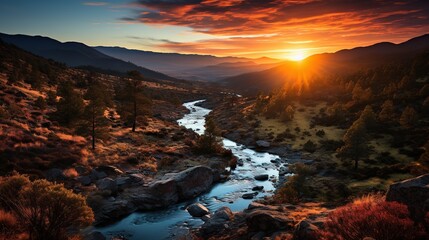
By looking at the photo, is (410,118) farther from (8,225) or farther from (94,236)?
(8,225)

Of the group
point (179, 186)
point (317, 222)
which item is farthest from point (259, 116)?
point (317, 222)

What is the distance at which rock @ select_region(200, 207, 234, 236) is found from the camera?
2407 centimetres

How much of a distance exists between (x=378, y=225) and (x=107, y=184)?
28.1 metres

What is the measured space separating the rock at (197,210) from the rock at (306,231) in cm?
1582

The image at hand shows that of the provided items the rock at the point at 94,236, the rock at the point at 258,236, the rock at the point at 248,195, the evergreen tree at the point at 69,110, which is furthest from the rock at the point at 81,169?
the rock at the point at 258,236

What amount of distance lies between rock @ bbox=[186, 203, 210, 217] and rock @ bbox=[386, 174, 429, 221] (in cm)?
1918

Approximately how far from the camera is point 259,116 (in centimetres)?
8856

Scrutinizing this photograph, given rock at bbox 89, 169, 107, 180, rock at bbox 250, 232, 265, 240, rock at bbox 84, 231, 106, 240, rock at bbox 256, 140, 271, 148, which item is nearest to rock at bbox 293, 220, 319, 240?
rock at bbox 250, 232, 265, 240

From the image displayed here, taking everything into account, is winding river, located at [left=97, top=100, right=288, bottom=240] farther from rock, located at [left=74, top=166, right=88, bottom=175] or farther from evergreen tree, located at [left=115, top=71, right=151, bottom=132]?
evergreen tree, located at [left=115, top=71, right=151, bottom=132]

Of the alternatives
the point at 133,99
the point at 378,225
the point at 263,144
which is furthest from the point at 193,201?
the point at 263,144

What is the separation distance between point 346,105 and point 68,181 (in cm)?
7129

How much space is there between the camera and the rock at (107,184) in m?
31.8

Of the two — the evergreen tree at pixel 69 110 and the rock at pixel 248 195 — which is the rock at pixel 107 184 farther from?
the rock at pixel 248 195

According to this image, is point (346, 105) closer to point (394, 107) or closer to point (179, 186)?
point (394, 107)
